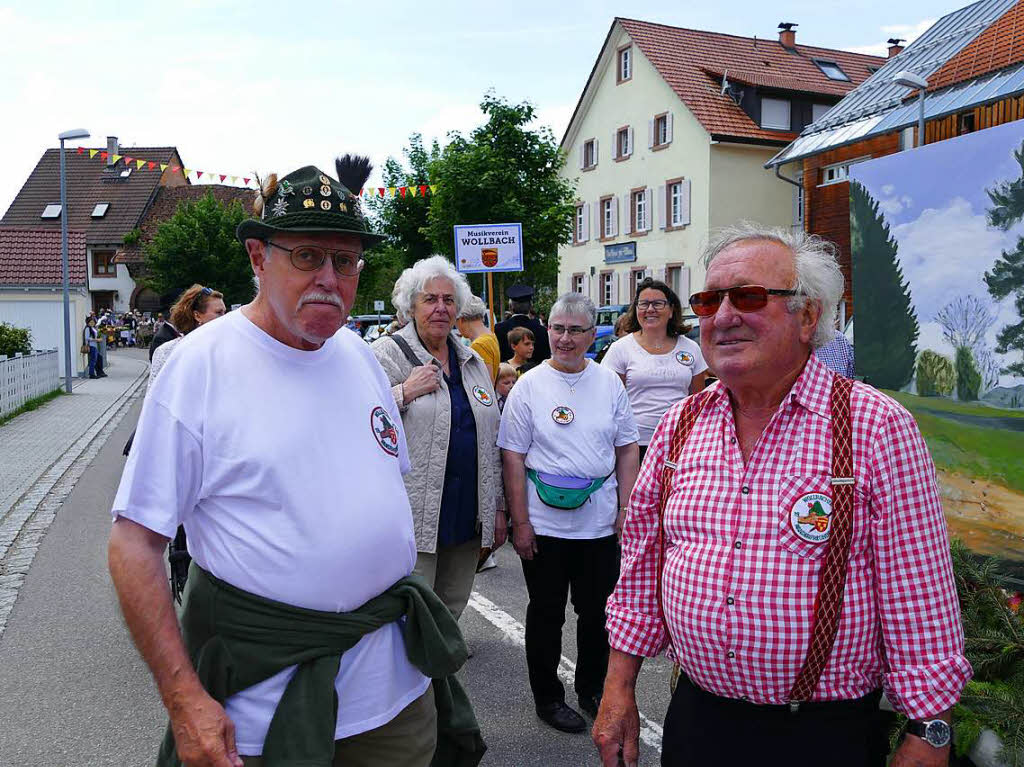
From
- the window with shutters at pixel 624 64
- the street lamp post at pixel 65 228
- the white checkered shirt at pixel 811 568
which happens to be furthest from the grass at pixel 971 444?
the window with shutters at pixel 624 64

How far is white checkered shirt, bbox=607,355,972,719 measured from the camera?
2.03 meters

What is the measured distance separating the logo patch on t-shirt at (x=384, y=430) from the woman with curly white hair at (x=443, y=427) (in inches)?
54.4

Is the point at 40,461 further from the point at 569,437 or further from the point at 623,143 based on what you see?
the point at 623,143

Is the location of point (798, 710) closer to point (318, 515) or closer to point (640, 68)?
point (318, 515)

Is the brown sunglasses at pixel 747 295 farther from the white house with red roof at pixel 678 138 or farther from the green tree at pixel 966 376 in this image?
the white house with red roof at pixel 678 138

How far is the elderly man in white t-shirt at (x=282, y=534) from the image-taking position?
2004mm

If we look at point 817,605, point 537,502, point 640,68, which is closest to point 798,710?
point 817,605

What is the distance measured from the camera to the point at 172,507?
79.4 inches

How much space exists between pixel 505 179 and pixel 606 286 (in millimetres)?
14262

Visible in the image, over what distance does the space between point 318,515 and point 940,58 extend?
20.0 metres

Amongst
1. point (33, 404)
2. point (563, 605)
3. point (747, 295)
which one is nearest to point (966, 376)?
point (563, 605)

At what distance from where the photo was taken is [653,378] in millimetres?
5938

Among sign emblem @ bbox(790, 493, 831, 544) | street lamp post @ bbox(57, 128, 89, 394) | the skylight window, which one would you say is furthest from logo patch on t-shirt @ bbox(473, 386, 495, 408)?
the skylight window

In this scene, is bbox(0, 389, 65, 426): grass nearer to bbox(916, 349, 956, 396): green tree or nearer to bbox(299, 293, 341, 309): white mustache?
bbox(916, 349, 956, 396): green tree
